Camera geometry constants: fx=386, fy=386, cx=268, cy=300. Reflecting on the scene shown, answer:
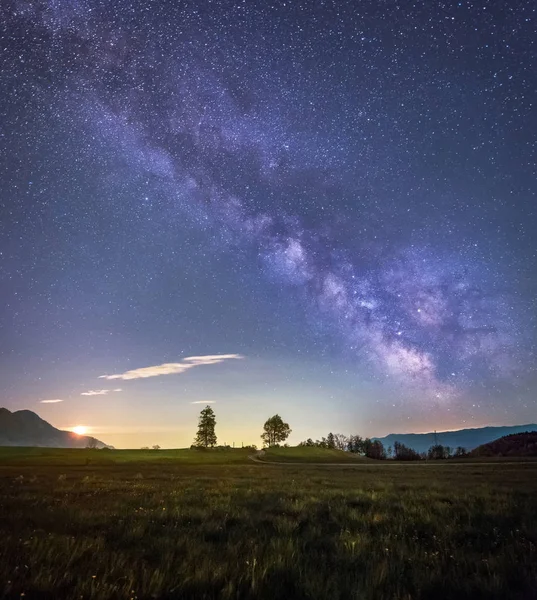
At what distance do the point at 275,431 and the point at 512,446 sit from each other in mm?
74300

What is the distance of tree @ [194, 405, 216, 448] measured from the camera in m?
119

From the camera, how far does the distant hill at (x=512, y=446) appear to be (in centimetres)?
10462

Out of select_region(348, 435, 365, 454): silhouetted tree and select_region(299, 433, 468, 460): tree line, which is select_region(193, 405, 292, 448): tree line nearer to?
select_region(299, 433, 468, 460): tree line

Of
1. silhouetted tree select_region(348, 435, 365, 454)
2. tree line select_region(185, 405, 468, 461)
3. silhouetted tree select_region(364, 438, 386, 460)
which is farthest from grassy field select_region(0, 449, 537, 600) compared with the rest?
silhouetted tree select_region(348, 435, 365, 454)

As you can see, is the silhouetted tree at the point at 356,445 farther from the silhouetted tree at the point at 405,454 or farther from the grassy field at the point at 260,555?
the grassy field at the point at 260,555

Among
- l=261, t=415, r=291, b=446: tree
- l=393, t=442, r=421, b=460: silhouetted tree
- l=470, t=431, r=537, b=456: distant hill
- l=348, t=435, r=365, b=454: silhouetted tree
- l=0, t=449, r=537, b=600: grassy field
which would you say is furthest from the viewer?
l=348, t=435, r=365, b=454: silhouetted tree

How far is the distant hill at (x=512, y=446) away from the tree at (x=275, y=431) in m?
60.7

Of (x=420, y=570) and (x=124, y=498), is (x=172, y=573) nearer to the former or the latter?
(x=420, y=570)

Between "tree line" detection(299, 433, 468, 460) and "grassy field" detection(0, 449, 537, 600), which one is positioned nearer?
"grassy field" detection(0, 449, 537, 600)

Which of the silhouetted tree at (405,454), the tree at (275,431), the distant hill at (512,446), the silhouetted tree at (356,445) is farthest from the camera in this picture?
the silhouetted tree at (356,445)

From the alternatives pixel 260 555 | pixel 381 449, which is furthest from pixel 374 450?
pixel 260 555

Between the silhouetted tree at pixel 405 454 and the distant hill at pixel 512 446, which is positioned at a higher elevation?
the distant hill at pixel 512 446

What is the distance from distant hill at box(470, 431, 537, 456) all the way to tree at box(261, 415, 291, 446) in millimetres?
60682

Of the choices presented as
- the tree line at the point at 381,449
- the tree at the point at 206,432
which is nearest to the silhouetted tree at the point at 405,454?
the tree line at the point at 381,449
